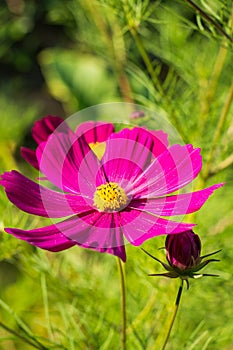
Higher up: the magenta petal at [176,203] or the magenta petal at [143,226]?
the magenta petal at [176,203]

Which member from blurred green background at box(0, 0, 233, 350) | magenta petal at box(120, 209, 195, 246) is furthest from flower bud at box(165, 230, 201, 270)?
blurred green background at box(0, 0, 233, 350)

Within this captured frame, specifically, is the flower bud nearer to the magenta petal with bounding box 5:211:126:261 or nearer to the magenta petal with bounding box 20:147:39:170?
the magenta petal with bounding box 5:211:126:261

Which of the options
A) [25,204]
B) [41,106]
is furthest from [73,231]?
[41,106]

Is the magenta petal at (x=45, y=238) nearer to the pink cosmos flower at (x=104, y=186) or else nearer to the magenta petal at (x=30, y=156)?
the pink cosmos flower at (x=104, y=186)

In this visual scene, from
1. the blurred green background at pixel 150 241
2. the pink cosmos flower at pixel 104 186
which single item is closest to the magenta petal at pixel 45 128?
the pink cosmos flower at pixel 104 186

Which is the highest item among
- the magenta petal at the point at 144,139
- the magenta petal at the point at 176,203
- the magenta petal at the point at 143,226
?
the magenta petal at the point at 144,139

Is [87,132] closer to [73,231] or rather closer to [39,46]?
[73,231]

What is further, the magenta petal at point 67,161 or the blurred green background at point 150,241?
the blurred green background at point 150,241

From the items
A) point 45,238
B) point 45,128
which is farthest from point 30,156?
point 45,238
